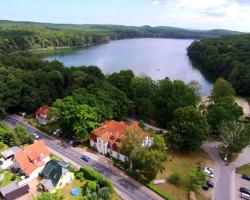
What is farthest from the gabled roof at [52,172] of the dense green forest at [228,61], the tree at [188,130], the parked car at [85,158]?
the dense green forest at [228,61]

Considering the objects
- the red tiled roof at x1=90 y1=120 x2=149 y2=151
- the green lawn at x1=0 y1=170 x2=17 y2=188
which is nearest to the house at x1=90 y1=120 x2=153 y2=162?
the red tiled roof at x1=90 y1=120 x2=149 y2=151

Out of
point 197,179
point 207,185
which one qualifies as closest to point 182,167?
point 207,185

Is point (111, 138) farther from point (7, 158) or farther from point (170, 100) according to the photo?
point (170, 100)

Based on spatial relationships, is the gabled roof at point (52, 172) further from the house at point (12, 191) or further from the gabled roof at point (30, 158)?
the house at point (12, 191)

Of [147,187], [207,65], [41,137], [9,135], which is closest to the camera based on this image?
[147,187]

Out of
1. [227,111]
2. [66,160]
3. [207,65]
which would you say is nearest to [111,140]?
[66,160]

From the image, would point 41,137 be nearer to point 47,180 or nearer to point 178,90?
point 47,180
